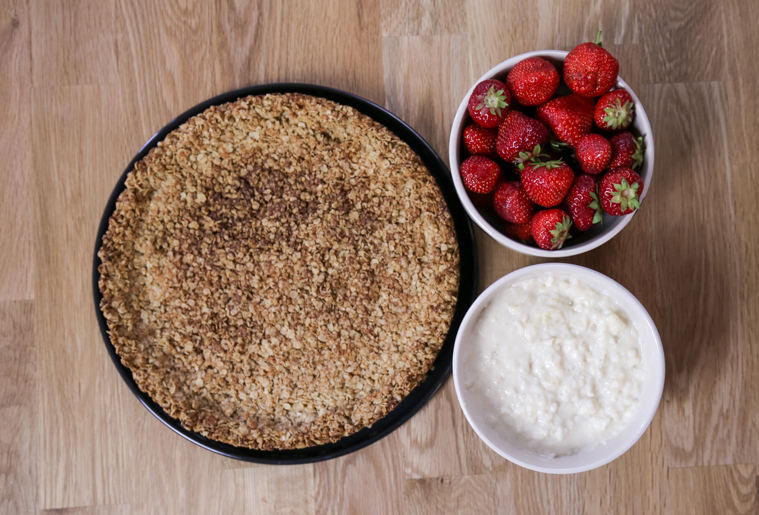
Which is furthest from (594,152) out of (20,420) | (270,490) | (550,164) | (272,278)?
(20,420)

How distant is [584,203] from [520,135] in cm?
17

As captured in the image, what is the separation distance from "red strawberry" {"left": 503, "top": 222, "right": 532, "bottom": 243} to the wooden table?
26 cm

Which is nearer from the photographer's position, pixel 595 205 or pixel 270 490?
pixel 595 205

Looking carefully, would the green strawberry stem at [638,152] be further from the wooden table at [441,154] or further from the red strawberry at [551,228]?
the wooden table at [441,154]

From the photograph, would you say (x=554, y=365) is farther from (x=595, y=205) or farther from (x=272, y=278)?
(x=272, y=278)

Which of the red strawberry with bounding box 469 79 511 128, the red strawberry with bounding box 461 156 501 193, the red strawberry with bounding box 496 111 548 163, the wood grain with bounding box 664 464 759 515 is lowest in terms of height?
the wood grain with bounding box 664 464 759 515

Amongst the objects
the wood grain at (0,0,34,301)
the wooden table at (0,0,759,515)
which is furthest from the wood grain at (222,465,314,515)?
the wood grain at (0,0,34,301)

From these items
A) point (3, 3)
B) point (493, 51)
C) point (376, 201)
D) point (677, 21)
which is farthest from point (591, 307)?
point (3, 3)

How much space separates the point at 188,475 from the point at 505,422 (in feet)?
2.41

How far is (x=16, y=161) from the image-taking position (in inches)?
51.7

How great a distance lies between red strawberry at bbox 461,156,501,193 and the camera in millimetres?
1066

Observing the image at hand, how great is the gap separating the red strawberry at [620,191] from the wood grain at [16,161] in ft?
4.11

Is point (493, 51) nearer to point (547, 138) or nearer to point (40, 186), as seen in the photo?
point (547, 138)

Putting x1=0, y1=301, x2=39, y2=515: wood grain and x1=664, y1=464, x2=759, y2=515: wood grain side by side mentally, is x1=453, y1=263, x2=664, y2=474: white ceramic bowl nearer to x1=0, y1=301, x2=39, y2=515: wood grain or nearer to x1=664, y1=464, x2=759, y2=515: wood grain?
x1=664, y1=464, x2=759, y2=515: wood grain
